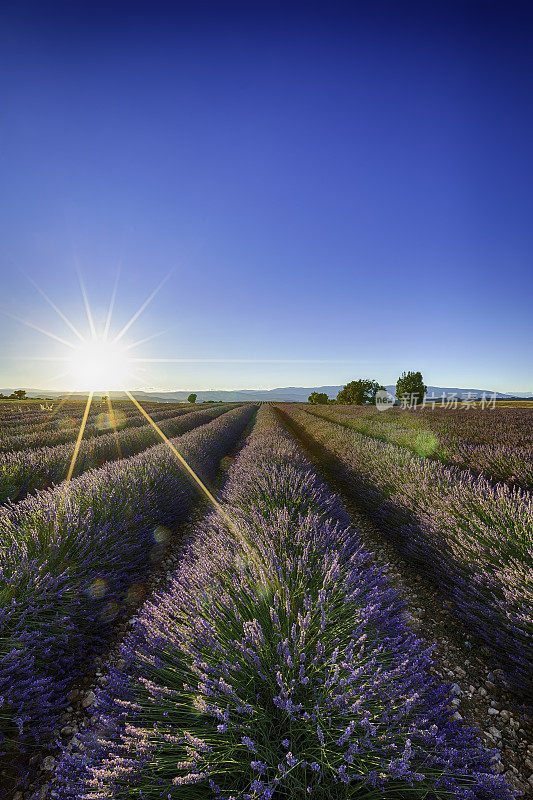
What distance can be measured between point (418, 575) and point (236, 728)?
2.95 m

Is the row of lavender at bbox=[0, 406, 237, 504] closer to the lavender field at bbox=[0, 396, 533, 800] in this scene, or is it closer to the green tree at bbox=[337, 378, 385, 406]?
the lavender field at bbox=[0, 396, 533, 800]

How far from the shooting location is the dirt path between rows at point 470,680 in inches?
66.0

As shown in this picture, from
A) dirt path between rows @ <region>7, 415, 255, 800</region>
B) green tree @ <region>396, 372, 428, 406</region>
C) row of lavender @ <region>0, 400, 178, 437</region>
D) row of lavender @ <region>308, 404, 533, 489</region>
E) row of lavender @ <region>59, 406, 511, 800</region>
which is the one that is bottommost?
dirt path between rows @ <region>7, 415, 255, 800</region>

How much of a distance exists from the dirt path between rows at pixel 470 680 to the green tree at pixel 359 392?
49642 millimetres

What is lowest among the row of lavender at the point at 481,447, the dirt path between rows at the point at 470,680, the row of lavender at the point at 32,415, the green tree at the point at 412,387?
the dirt path between rows at the point at 470,680

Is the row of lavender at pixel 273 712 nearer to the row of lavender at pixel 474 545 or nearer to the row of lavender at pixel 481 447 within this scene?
the row of lavender at pixel 474 545

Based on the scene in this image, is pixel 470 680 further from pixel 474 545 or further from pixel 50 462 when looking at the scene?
pixel 50 462

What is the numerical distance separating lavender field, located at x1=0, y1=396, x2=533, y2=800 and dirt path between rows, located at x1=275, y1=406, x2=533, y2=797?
13 millimetres

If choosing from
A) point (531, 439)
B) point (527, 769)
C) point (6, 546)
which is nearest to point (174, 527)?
point (6, 546)

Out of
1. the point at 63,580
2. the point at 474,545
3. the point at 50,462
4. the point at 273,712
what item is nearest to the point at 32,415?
the point at 50,462

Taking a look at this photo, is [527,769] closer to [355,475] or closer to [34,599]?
[34,599]

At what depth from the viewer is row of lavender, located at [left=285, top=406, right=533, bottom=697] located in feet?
6.64

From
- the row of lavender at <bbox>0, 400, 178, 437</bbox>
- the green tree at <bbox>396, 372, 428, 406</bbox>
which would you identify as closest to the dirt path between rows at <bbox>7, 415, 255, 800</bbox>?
the row of lavender at <bbox>0, 400, 178, 437</bbox>

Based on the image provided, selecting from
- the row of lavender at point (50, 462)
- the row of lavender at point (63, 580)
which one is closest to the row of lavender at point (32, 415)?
the row of lavender at point (50, 462)
